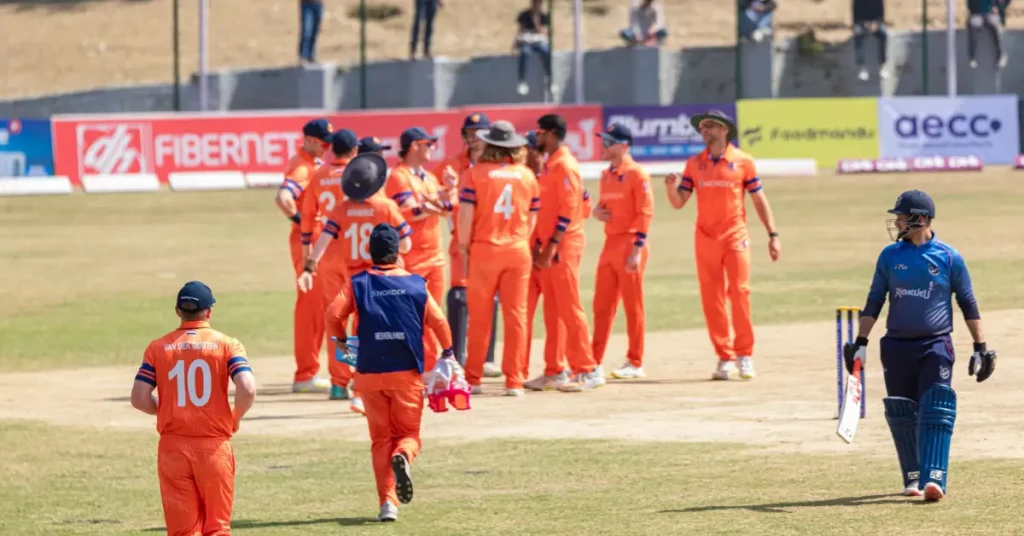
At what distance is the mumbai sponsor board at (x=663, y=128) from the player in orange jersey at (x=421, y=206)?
2376cm

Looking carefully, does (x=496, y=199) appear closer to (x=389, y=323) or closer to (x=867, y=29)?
(x=389, y=323)

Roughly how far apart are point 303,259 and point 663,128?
946 inches

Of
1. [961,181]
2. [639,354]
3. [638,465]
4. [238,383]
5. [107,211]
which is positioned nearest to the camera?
[238,383]

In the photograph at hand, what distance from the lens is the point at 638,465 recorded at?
12188mm

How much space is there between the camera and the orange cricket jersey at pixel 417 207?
15102mm

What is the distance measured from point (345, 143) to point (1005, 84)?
103ft

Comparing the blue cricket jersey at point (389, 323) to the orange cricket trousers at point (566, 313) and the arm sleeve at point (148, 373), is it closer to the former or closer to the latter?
the arm sleeve at point (148, 373)

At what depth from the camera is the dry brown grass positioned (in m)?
56.1

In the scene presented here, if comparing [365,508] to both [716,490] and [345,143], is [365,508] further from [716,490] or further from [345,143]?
[345,143]

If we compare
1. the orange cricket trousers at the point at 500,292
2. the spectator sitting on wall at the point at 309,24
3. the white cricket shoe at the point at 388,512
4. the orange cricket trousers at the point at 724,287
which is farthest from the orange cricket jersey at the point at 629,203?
the spectator sitting on wall at the point at 309,24

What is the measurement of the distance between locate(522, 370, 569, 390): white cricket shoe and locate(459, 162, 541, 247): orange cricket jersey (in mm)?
1561

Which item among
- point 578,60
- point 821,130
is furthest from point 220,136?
point 821,130

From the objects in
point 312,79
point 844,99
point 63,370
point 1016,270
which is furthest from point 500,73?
point 63,370

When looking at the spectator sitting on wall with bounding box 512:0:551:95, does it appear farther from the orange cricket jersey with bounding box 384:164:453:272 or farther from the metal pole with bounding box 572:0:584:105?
the orange cricket jersey with bounding box 384:164:453:272
